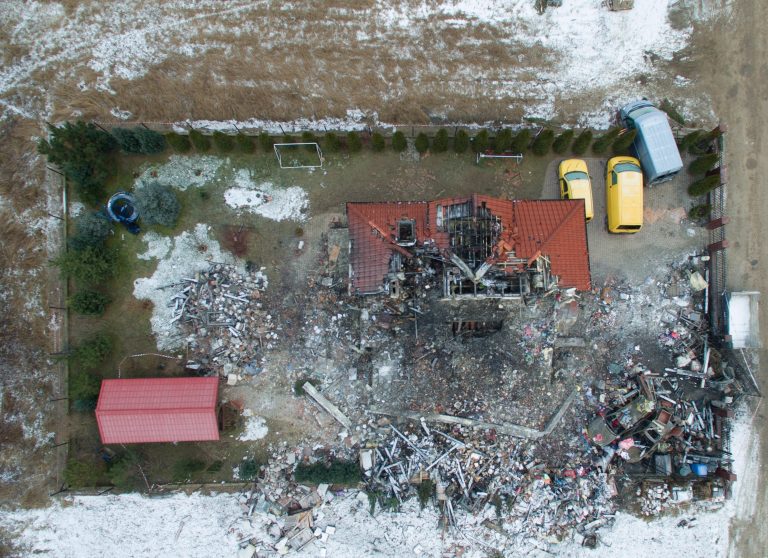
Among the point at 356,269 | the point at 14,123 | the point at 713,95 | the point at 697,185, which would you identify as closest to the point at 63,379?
the point at 14,123

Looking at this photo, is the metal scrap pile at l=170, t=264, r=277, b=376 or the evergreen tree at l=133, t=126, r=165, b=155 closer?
the evergreen tree at l=133, t=126, r=165, b=155

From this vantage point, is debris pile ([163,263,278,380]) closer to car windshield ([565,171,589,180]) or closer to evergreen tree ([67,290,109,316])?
evergreen tree ([67,290,109,316])

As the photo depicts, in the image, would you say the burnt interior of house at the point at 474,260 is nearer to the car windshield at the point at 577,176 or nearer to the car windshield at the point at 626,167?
the car windshield at the point at 577,176

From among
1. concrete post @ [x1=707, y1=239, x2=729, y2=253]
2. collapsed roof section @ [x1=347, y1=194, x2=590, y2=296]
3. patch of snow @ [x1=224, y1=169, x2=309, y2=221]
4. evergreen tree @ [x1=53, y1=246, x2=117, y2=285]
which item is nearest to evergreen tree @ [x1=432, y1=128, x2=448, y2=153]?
collapsed roof section @ [x1=347, y1=194, x2=590, y2=296]

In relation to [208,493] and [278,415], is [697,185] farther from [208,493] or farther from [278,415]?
[208,493]

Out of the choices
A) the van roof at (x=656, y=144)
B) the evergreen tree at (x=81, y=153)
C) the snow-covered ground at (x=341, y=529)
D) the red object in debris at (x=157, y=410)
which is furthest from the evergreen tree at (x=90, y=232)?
the van roof at (x=656, y=144)

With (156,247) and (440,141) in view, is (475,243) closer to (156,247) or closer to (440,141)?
(440,141)
